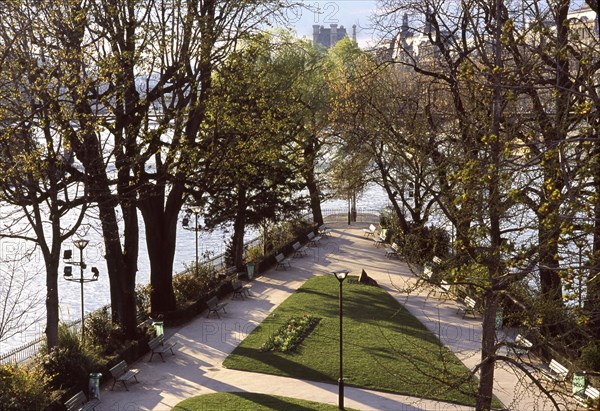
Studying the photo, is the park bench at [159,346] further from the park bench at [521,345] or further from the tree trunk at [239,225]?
the tree trunk at [239,225]

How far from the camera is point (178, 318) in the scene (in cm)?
2603

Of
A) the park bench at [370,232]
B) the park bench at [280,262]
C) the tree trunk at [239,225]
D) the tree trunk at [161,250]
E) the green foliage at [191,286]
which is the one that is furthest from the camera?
the park bench at [370,232]

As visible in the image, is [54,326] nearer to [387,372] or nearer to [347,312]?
[387,372]

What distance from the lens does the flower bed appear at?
75.4 ft

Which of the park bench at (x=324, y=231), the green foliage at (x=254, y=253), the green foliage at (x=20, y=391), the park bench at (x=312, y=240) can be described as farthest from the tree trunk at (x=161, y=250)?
the park bench at (x=324, y=231)

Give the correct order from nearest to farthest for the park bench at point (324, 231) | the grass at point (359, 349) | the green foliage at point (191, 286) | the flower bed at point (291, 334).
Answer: the grass at point (359, 349), the flower bed at point (291, 334), the green foliage at point (191, 286), the park bench at point (324, 231)

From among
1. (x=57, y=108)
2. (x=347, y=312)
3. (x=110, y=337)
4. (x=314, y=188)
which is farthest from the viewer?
(x=314, y=188)

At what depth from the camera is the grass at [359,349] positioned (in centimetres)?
1995

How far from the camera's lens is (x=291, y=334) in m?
24.0

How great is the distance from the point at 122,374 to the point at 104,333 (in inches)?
110

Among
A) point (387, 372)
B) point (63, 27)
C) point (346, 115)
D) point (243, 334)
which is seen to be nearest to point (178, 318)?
point (243, 334)

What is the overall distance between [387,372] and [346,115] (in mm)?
21400

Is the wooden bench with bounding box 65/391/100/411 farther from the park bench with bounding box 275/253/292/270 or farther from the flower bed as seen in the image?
the park bench with bounding box 275/253/292/270

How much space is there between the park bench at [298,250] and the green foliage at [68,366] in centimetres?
1893
